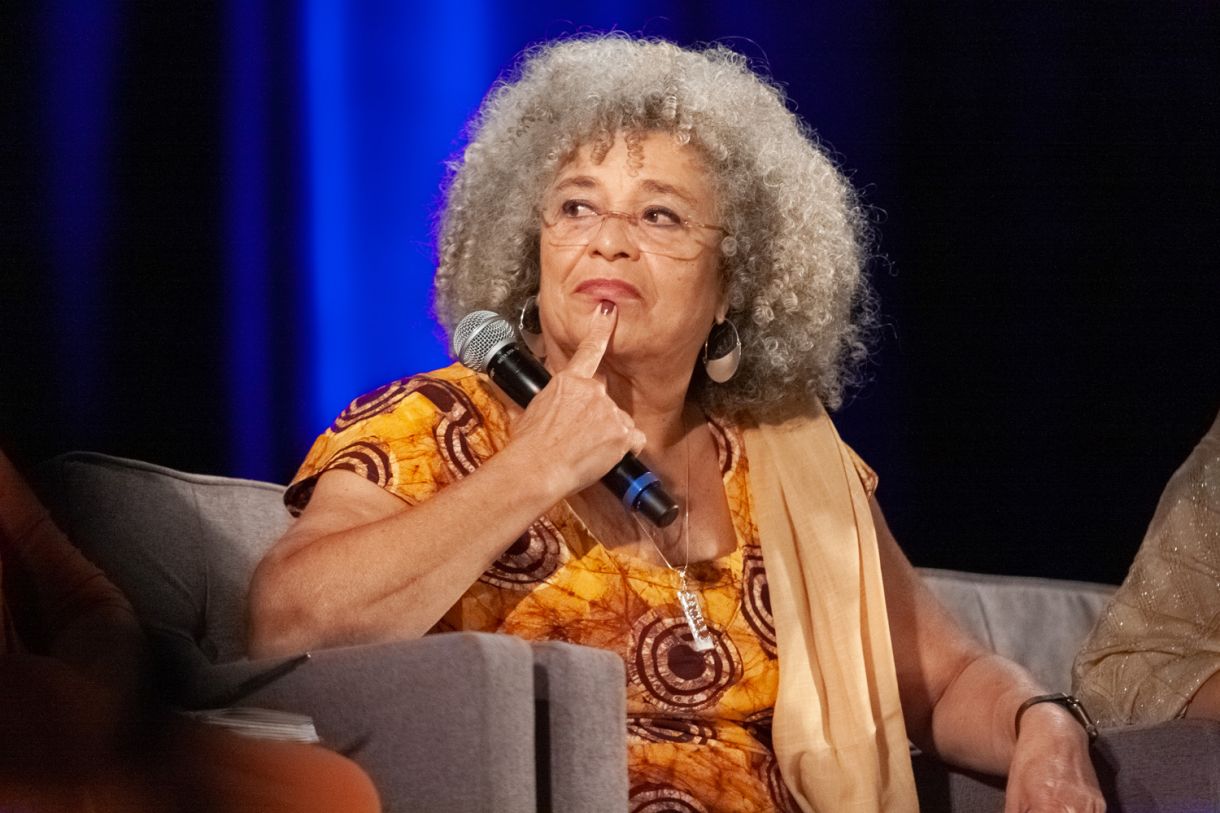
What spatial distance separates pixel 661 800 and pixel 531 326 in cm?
78

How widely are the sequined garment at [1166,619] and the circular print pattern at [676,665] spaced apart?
2.04ft

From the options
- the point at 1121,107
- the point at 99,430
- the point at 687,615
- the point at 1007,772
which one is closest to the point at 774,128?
the point at 687,615

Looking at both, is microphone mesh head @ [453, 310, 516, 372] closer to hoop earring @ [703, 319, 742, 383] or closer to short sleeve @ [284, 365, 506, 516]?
short sleeve @ [284, 365, 506, 516]

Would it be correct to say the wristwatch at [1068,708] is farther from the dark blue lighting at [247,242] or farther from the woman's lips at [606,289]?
the dark blue lighting at [247,242]

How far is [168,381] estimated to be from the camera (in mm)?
2650

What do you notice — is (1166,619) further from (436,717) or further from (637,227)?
(436,717)

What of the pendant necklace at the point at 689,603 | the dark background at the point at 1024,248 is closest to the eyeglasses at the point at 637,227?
the pendant necklace at the point at 689,603

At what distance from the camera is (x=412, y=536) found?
176cm

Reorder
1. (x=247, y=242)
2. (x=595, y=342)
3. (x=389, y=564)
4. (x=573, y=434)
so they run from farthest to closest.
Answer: (x=247, y=242)
(x=595, y=342)
(x=573, y=434)
(x=389, y=564)

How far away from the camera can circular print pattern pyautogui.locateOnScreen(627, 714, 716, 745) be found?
6.44ft

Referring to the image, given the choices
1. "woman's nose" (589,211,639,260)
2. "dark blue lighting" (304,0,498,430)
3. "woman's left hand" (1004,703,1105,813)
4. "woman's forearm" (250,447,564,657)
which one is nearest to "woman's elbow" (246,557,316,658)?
"woman's forearm" (250,447,564,657)

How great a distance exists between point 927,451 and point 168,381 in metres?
1.79

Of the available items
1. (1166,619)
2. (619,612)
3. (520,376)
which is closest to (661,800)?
→ (619,612)

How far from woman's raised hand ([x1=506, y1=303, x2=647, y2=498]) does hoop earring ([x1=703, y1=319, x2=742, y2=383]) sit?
0.41 metres
